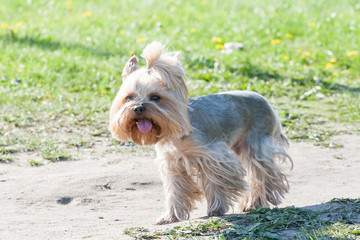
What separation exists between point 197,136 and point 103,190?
5.19 feet

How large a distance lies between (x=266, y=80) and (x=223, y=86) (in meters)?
0.83

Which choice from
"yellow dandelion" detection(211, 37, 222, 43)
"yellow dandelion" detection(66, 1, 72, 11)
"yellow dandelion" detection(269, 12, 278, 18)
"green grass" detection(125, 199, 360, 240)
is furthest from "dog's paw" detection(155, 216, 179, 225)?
"yellow dandelion" detection(66, 1, 72, 11)

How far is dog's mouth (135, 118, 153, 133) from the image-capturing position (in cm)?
504

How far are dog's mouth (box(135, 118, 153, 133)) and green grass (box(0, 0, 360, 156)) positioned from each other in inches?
108

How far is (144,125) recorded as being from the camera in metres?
5.05

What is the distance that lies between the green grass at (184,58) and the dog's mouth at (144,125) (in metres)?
2.75

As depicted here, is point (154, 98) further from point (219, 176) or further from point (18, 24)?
point (18, 24)

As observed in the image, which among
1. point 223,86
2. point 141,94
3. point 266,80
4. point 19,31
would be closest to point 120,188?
point 141,94

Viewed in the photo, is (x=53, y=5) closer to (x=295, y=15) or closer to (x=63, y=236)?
(x=295, y=15)

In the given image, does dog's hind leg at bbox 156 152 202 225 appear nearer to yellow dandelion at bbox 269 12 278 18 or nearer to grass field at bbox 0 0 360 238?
grass field at bbox 0 0 360 238

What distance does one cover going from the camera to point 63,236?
489 cm

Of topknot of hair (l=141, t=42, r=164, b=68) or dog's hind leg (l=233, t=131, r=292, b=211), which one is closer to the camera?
topknot of hair (l=141, t=42, r=164, b=68)

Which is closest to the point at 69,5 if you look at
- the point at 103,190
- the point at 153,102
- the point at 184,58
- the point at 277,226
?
the point at 184,58

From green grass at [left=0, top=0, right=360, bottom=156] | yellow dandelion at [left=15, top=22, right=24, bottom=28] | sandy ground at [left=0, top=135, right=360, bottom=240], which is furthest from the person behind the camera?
yellow dandelion at [left=15, top=22, right=24, bottom=28]
